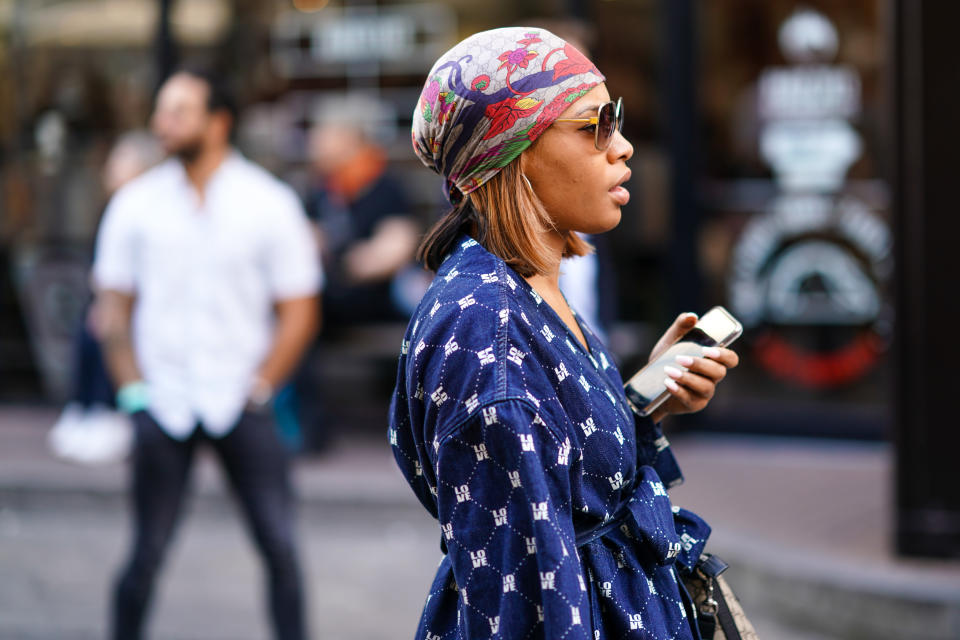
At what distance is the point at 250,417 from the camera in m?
4.22

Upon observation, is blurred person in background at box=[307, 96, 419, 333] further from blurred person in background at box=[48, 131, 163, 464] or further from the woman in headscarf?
the woman in headscarf

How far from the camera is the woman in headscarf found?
1.90 m

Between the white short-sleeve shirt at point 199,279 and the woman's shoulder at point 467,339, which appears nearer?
the woman's shoulder at point 467,339

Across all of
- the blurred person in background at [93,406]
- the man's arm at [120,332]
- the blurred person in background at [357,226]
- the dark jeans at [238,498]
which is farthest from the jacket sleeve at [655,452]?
the blurred person in background at [93,406]

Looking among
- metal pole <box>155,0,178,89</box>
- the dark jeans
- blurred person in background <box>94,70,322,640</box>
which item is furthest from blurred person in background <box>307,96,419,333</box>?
the dark jeans

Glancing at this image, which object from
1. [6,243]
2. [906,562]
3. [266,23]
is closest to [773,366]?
[906,562]

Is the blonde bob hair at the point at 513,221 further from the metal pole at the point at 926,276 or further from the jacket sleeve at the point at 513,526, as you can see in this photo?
the metal pole at the point at 926,276

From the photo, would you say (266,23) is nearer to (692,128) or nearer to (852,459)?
(692,128)

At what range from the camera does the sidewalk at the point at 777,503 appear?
5176 millimetres

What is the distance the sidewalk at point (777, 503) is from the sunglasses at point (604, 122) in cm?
351

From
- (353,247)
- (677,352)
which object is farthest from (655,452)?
(353,247)

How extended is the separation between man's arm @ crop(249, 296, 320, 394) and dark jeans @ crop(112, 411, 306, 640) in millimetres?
150

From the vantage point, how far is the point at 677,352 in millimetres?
2316

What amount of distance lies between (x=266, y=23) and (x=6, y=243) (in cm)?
261
